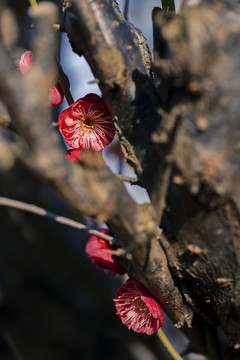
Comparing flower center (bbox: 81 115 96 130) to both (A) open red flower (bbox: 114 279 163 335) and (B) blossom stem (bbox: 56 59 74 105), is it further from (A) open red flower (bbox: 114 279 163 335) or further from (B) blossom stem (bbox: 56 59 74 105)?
(A) open red flower (bbox: 114 279 163 335)

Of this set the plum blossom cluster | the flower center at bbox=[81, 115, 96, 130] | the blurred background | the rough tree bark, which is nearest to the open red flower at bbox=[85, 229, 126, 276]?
the plum blossom cluster

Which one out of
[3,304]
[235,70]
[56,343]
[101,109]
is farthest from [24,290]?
[235,70]

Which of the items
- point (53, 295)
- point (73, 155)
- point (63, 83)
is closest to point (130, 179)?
point (73, 155)

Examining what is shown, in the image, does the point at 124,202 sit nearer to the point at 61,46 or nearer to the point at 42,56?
the point at 42,56

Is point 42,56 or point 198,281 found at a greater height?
point 42,56

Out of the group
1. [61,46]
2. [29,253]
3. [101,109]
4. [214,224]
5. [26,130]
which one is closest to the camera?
[26,130]

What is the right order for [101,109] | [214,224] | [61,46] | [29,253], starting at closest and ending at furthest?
[214,224]
[101,109]
[61,46]
[29,253]

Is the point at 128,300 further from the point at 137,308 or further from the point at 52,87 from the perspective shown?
the point at 52,87
